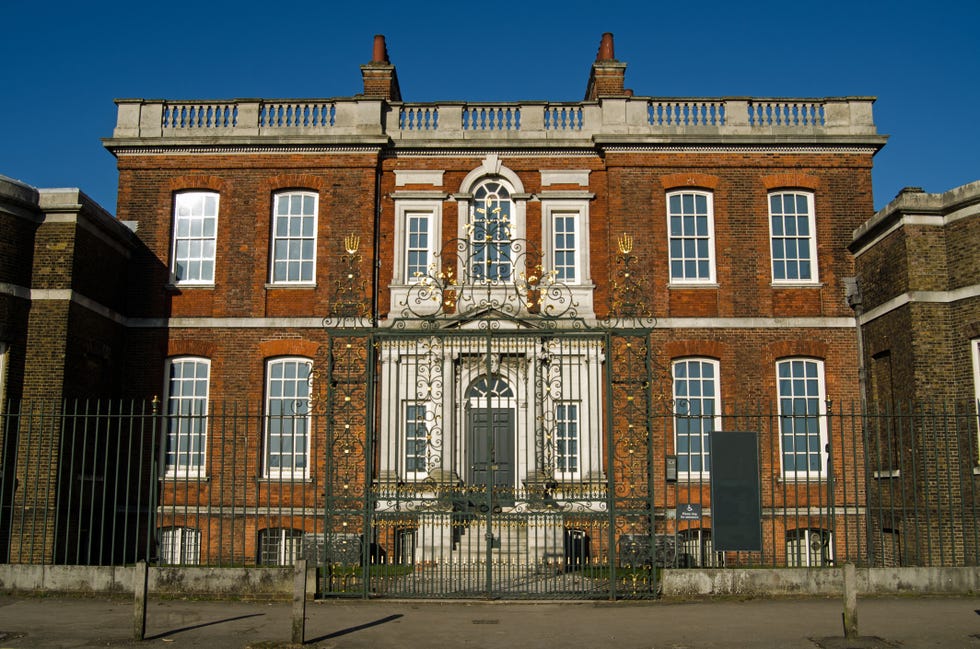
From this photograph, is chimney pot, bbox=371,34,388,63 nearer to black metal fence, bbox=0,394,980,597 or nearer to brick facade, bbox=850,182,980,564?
black metal fence, bbox=0,394,980,597

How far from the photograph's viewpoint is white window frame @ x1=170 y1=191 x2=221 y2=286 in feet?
64.2

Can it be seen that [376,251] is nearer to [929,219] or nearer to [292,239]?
[292,239]

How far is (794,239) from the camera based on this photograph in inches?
769

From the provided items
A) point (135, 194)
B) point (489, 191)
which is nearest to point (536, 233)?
point (489, 191)

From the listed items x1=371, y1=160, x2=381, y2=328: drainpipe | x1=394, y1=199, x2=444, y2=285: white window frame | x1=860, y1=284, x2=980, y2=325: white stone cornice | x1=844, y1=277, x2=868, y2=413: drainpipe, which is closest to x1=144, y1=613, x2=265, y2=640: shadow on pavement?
x1=371, y1=160, x2=381, y2=328: drainpipe

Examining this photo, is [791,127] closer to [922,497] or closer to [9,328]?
[922,497]

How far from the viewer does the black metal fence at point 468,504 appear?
39.1ft

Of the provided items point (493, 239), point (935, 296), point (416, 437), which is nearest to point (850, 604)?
point (416, 437)

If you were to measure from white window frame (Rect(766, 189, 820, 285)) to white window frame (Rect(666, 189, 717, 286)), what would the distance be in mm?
1233

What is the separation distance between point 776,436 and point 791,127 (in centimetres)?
663

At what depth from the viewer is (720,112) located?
2000 cm

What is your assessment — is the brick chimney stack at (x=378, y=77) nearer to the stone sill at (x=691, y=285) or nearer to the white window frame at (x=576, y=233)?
the white window frame at (x=576, y=233)

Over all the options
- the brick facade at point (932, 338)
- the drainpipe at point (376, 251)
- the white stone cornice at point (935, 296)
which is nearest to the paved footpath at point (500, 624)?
the brick facade at point (932, 338)

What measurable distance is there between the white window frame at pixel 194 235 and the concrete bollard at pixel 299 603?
11.5m
